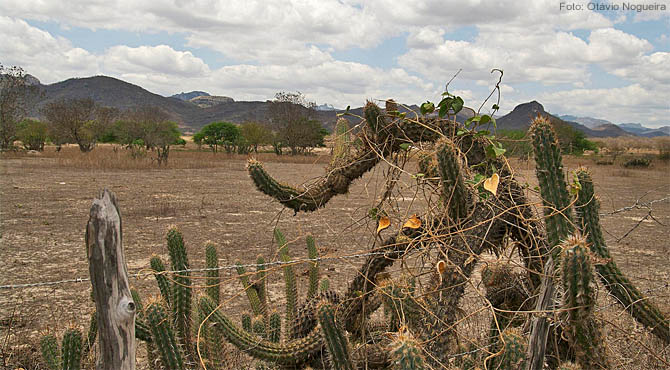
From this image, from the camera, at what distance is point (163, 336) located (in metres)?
2.37

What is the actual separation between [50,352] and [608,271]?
386 cm

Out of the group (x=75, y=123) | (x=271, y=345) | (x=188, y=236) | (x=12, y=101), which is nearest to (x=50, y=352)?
(x=271, y=345)

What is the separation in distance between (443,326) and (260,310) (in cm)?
271

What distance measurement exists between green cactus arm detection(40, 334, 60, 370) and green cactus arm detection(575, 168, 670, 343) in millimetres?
3628

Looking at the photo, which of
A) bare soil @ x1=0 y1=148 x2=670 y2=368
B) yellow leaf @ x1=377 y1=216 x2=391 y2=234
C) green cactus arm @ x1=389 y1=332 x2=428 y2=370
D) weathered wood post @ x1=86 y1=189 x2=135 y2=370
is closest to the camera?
green cactus arm @ x1=389 y1=332 x2=428 y2=370

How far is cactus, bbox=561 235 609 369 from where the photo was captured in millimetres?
1878

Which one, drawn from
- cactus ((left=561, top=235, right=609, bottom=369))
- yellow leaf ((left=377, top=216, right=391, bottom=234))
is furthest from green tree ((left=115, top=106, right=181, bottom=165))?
cactus ((left=561, top=235, right=609, bottom=369))

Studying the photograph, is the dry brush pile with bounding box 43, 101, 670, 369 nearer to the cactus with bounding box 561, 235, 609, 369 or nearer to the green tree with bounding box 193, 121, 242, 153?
the cactus with bounding box 561, 235, 609, 369

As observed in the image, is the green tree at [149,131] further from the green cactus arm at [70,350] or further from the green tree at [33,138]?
the green cactus arm at [70,350]

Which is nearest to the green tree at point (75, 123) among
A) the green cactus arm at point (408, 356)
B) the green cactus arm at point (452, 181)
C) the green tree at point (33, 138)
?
the green tree at point (33, 138)

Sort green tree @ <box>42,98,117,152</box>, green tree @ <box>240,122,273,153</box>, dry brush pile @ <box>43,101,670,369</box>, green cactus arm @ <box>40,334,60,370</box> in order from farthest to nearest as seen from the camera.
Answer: green tree @ <box>240,122,273,153</box> → green tree @ <box>42,98,117,152</box> → green cactus arm @ <box>40,334,60,370</box> → dry brush pile @ <box>43,101,670,369</box>

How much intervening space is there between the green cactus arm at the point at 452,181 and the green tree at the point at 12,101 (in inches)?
1620

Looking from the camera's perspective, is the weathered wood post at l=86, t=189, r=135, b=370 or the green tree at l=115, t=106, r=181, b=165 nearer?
the weathered wood post at l=86, t=189, r=135, b=370

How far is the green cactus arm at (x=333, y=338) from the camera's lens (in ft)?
7.60
